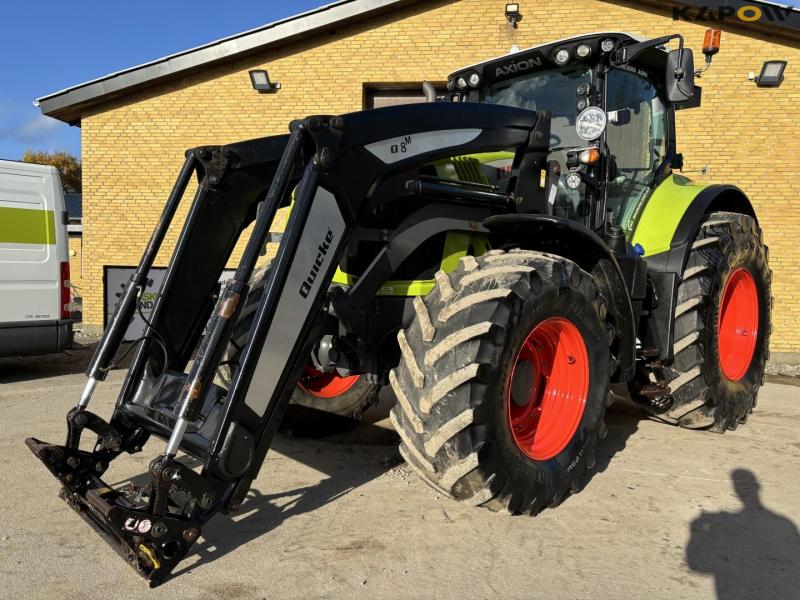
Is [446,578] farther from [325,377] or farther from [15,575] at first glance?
[325,377]

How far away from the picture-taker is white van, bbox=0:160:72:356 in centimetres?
729

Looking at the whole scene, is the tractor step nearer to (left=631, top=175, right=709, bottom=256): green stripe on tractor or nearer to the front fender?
the front fender

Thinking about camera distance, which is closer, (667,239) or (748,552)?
(748,552)

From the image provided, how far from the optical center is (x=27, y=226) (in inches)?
293

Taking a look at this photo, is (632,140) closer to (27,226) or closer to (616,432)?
(616,432)

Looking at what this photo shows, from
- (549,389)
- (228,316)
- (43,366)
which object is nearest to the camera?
(228,316)

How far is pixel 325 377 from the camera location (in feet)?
14.9

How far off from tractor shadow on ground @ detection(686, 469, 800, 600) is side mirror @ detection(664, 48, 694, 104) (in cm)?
239

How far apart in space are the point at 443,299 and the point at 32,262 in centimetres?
629

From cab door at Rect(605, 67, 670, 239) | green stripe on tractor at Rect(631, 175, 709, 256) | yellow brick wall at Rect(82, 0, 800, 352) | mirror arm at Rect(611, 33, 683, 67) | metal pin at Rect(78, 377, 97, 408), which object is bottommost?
metal pin at Rect(78, 377, 97, 408)

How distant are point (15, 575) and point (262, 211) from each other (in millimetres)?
1804

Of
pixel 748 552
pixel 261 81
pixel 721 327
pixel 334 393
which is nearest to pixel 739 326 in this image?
pixel 721 327

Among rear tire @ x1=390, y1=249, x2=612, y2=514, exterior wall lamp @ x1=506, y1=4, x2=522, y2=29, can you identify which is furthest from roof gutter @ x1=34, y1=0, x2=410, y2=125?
rear tire @ x1=390, y1=249, x2=612, y2=514

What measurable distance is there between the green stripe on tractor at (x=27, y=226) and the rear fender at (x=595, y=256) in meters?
5.91
